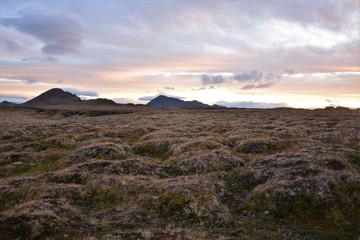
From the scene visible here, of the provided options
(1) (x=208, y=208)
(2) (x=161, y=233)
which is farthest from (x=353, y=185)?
(2) (x=161, y=233)

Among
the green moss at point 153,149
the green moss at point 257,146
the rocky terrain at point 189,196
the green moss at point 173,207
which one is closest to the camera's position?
the rocky terrain at point 189,196

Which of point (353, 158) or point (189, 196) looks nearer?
point (189, 196)

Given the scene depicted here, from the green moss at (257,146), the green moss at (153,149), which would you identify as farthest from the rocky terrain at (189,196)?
the green moss at (153,149)

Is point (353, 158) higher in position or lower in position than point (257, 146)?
lower

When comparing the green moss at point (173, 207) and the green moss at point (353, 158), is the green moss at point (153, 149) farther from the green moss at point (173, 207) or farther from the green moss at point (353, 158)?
the green moss at point (353, 158)

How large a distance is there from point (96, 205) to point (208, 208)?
7.17 meters

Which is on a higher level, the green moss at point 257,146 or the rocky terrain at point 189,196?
the green moss at point 257,146

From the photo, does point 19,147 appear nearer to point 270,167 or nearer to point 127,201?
point 127,201

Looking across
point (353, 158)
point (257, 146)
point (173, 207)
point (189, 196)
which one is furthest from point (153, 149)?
point (353, 158)

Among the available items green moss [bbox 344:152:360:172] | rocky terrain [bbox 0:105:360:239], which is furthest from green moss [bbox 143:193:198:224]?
green moss [bbox 344:152:360:172]

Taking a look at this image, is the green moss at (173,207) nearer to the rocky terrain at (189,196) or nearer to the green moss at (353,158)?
the rocky terrain at (189,196)

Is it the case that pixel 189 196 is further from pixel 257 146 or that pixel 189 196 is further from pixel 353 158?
pixel 353 158

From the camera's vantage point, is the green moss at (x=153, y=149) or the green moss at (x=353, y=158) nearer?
the green moss at (x=353, y=158)

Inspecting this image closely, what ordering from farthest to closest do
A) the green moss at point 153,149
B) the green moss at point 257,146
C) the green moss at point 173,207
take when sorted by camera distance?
the green moss at point 153,149
the green moss at point 257,146
the green moss at point 173,207
